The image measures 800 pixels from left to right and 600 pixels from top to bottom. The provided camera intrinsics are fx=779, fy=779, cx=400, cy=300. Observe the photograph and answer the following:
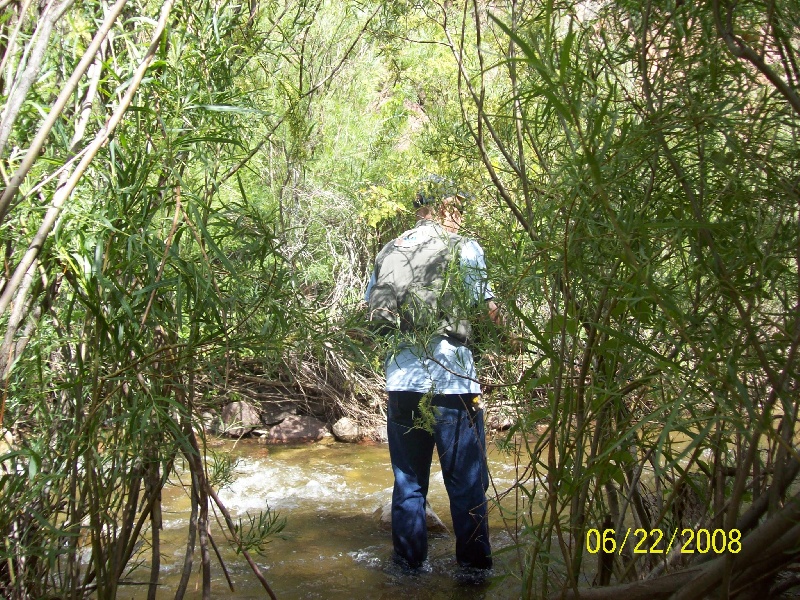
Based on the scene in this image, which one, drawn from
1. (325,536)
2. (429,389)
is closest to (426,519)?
(325,536)

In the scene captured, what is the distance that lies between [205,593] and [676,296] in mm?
1696

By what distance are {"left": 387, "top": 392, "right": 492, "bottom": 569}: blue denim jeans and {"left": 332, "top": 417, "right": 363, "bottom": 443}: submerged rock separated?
3.56 metres

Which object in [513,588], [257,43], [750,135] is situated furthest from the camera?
[513,588]

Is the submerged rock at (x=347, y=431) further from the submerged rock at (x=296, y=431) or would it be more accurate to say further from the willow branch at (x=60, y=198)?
the willow branch at (x=60, y=198)

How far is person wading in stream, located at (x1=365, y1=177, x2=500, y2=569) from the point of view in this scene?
371cm

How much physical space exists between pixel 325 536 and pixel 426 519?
719mm

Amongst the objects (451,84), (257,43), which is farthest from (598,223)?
(451,84)

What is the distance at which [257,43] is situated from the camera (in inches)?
94.0

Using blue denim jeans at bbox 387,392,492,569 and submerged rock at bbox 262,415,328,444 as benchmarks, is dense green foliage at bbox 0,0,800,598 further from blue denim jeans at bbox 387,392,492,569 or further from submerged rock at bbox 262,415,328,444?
submerged rock at bbox 262,415,328,444

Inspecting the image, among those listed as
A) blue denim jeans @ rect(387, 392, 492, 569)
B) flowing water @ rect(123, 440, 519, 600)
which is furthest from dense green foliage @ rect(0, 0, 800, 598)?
blue denim jeans @ rect(387, 392, 492, 569)

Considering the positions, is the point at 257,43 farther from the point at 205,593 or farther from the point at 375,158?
the point at 375,158

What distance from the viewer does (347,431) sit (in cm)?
791
